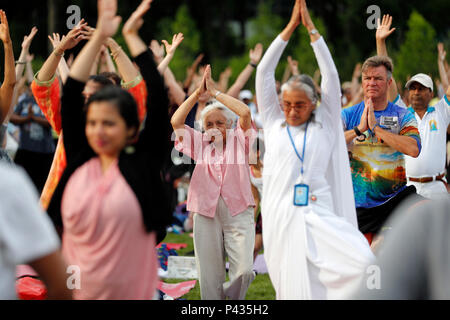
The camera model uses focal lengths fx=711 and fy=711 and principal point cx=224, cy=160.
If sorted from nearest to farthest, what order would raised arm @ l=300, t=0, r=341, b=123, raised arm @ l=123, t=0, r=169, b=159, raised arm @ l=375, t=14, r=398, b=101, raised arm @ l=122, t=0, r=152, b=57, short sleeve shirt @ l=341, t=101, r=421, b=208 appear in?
1. raised arm @ l=123, t=0, r=169, b=159
2. raised arm @ l=122, t=0, r=152, b=57
3. raised arm @ l=300, t=0, r=341, b=123
4. short sleeve shirt @ l=341, t=101, r=421, b=208
5. raised arm @ l=375, t=14, r=398, b=101

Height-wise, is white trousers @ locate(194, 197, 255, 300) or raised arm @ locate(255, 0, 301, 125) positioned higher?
raised arm @ locate(255, 0, 301, 125)

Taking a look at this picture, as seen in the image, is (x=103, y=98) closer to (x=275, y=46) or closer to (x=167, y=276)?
(x=275, y=46)

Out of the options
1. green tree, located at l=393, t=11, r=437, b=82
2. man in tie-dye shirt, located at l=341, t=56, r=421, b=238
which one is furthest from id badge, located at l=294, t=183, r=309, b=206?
green tree, located at l=393, t=11, r=437, b=82

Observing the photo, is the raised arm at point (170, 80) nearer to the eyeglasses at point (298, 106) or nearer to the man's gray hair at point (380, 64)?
the man's gray hair at point (380, 64)

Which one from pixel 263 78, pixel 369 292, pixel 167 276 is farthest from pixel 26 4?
pixel 369 292

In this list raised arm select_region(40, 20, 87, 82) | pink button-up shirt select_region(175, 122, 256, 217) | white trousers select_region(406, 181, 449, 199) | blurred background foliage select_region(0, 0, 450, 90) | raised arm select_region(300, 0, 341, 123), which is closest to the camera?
raised arm select_region(300, 0, 341, 123)

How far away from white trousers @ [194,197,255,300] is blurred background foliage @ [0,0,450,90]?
60.7 ft

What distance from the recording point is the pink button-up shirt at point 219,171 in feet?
20.2

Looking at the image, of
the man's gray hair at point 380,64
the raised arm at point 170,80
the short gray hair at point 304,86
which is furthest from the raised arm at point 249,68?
the short gray hair at point 304,86

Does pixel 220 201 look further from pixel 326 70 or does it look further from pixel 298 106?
pixel 326 70

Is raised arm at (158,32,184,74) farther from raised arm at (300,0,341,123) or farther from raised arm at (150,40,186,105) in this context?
raised arm at (300,0,341,123)

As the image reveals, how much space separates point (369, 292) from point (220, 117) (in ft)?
13.3

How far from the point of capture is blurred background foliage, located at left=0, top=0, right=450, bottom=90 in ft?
87.6

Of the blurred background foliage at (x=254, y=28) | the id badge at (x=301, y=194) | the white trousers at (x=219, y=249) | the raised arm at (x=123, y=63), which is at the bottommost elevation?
the white trousers at (x=219, y=249)
